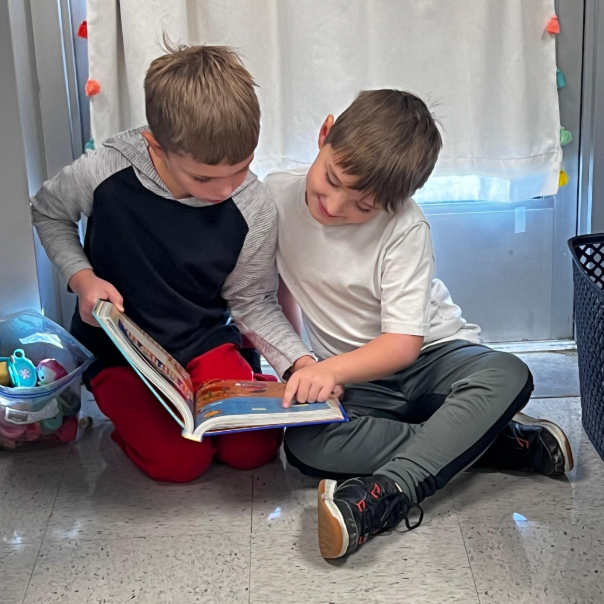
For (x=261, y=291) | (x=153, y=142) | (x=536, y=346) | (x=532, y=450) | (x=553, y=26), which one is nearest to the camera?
(x=153, y=142)

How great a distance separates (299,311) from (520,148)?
0.52m

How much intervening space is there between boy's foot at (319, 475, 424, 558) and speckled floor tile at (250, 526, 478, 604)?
21mm

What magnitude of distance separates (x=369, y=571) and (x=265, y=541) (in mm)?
149

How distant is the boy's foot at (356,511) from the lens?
38.8 inches

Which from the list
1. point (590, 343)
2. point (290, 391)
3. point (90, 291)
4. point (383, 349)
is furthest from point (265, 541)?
point (590, 343)

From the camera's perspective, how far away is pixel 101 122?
4.62ft

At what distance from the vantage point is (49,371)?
1.26 metres

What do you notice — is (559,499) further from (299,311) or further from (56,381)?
(56,381)

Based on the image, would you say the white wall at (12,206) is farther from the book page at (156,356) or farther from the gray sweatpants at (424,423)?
the gray sweatpants at (424,423)

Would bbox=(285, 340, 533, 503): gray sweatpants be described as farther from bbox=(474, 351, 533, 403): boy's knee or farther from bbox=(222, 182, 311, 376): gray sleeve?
bbox=(222, 182, 311, 376): gray sleeve

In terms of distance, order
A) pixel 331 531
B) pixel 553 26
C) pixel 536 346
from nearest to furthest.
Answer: pixel 331 531
pixel 553 26
pixel 536 346

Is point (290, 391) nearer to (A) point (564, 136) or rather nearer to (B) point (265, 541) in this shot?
(B) point (265, 541)

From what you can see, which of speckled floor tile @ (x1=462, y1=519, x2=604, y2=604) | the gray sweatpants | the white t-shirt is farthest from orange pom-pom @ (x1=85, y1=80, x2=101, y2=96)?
speckled floor tile @ (x1=462, y1=519, x2=604, y2=604)

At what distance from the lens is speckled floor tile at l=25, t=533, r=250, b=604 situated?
956mm
